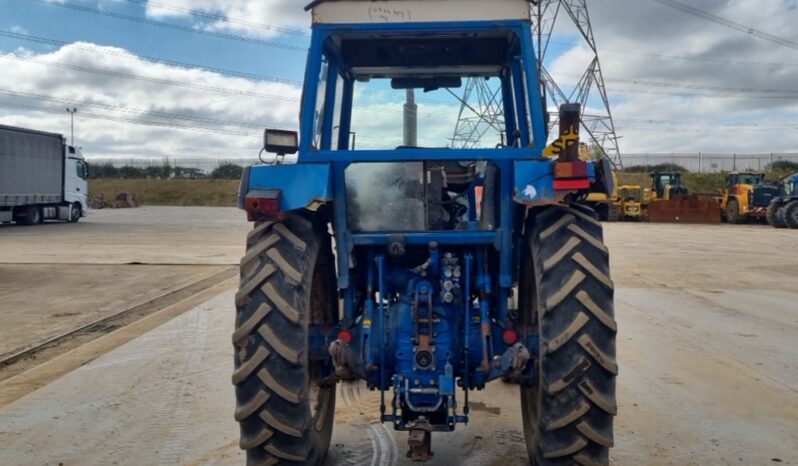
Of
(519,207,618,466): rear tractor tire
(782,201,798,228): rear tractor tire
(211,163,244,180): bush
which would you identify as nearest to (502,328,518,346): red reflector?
(519,207,618,466): rear tractor tire

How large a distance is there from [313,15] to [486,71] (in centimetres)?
136

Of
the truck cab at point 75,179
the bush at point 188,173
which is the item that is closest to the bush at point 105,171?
the bush at point 188,173

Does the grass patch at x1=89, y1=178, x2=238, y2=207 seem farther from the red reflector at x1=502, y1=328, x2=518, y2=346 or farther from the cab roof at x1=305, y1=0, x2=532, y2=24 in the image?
the red reflector at x1=502, y1=328, x2=518, y2=346

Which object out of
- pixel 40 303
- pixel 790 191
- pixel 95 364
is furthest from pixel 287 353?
pixel 790 191

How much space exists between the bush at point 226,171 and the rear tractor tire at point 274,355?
240 ft

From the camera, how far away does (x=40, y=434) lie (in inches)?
187

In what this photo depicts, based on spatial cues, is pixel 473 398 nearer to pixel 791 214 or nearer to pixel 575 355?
pixel 575 355

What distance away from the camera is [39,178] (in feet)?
101

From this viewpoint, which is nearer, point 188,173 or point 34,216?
point 34,216

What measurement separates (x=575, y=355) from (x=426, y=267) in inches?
40.8

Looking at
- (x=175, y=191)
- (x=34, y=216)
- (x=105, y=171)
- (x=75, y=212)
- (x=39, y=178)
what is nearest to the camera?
(x=39, y=178)

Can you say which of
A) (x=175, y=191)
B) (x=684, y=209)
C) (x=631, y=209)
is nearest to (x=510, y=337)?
(x=684, y=209)

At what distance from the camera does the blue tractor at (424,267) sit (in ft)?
11.2

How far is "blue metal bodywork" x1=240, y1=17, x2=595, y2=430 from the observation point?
3577 millimetres
